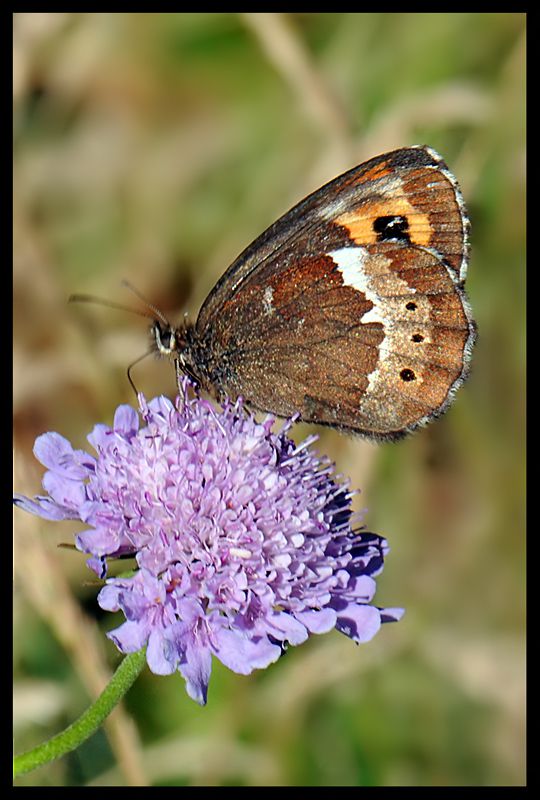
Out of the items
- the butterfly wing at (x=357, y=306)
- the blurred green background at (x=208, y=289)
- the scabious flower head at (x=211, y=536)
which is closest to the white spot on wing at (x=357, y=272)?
the butterfly wing at (x=357, y=306)

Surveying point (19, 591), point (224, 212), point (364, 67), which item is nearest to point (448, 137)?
point (364, 67)

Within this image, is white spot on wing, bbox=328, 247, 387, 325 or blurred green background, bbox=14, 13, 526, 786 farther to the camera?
blurred green background, bbox=14, 13, 526, 786

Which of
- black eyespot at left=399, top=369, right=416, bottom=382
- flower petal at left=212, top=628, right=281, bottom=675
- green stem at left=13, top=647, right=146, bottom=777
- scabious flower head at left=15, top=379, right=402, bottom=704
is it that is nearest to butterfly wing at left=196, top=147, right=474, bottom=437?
black eyespot at left=399, top=369, right=416, bottom=382

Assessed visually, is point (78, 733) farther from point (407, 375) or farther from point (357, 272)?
point (357, 272)

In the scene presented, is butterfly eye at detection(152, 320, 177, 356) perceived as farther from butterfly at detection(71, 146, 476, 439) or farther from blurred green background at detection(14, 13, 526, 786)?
blurred green background at detection(14, 13, 526, 786)

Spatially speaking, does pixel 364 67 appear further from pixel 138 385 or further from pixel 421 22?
pixel 138 385

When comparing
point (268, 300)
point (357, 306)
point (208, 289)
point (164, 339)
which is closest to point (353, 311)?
point (357, 306)
